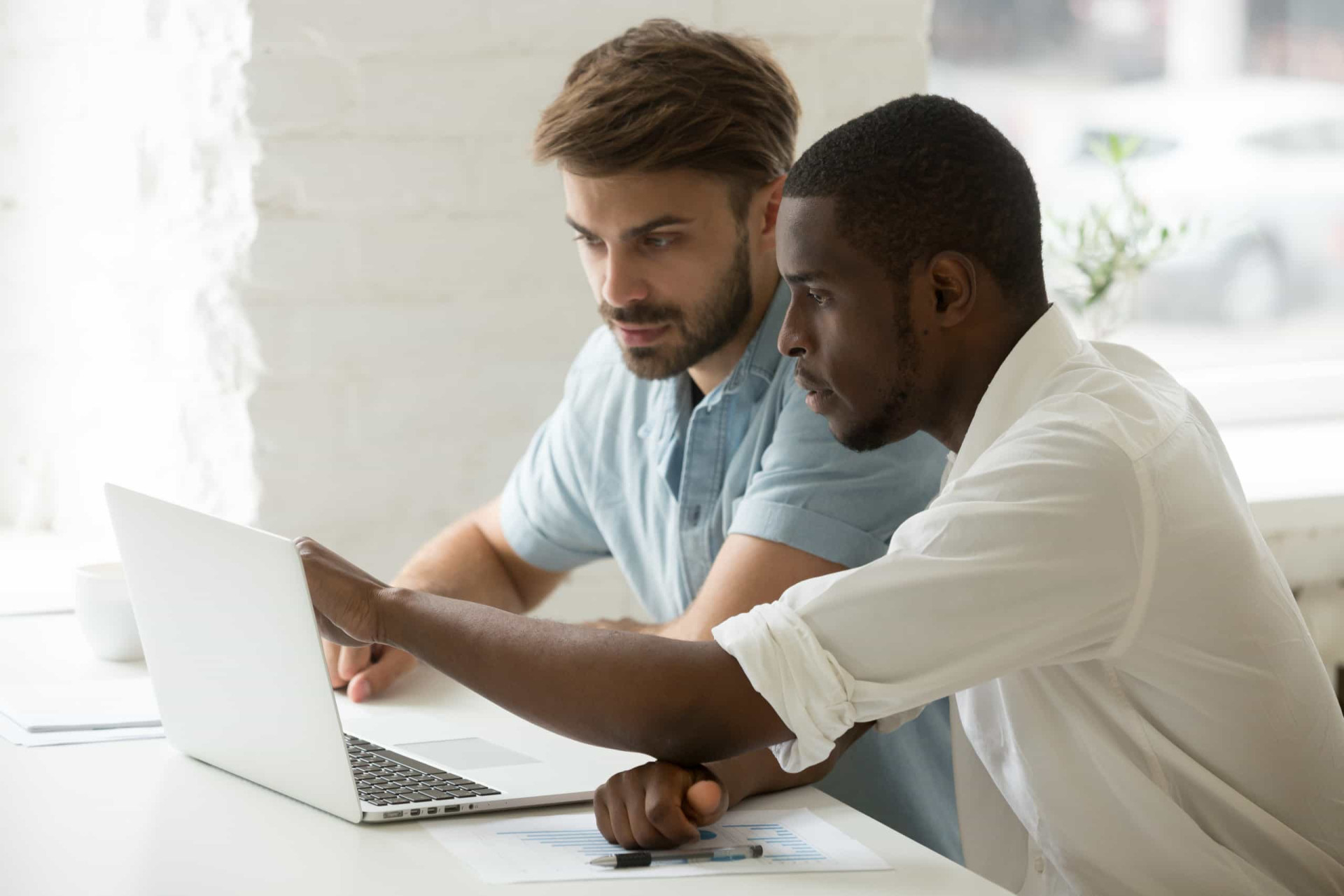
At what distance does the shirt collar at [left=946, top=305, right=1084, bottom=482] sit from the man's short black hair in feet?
0.09

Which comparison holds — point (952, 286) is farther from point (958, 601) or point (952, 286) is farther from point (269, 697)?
point (269, 697)

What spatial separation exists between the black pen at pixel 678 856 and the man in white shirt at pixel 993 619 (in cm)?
1

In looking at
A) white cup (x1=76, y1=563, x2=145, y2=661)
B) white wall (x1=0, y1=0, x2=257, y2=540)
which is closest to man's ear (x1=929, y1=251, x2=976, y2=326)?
white cup (x1=76, y1=563, x2=145, y2=661)

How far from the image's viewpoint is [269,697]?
1.02 metres

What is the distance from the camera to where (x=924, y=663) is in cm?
97

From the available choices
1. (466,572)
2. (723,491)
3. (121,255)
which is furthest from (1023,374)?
(121,255)

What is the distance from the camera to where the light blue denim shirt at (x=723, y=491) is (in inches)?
53.2

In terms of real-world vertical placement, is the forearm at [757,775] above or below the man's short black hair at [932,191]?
below

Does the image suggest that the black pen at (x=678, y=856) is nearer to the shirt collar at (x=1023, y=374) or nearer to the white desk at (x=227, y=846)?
the white desk at (x=227, y=846)

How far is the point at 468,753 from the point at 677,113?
2.04ft

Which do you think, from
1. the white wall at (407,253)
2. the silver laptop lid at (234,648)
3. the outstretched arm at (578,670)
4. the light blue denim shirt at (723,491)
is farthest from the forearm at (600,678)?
the white wall at (407,253)

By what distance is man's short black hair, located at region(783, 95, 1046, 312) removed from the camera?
3.50 feet

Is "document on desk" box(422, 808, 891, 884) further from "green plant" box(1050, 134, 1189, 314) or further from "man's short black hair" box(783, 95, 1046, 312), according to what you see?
"green plant" box(1050, 134, 1189, 314)

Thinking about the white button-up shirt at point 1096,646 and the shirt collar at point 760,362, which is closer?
the white button-up shirt at point 1096,646
